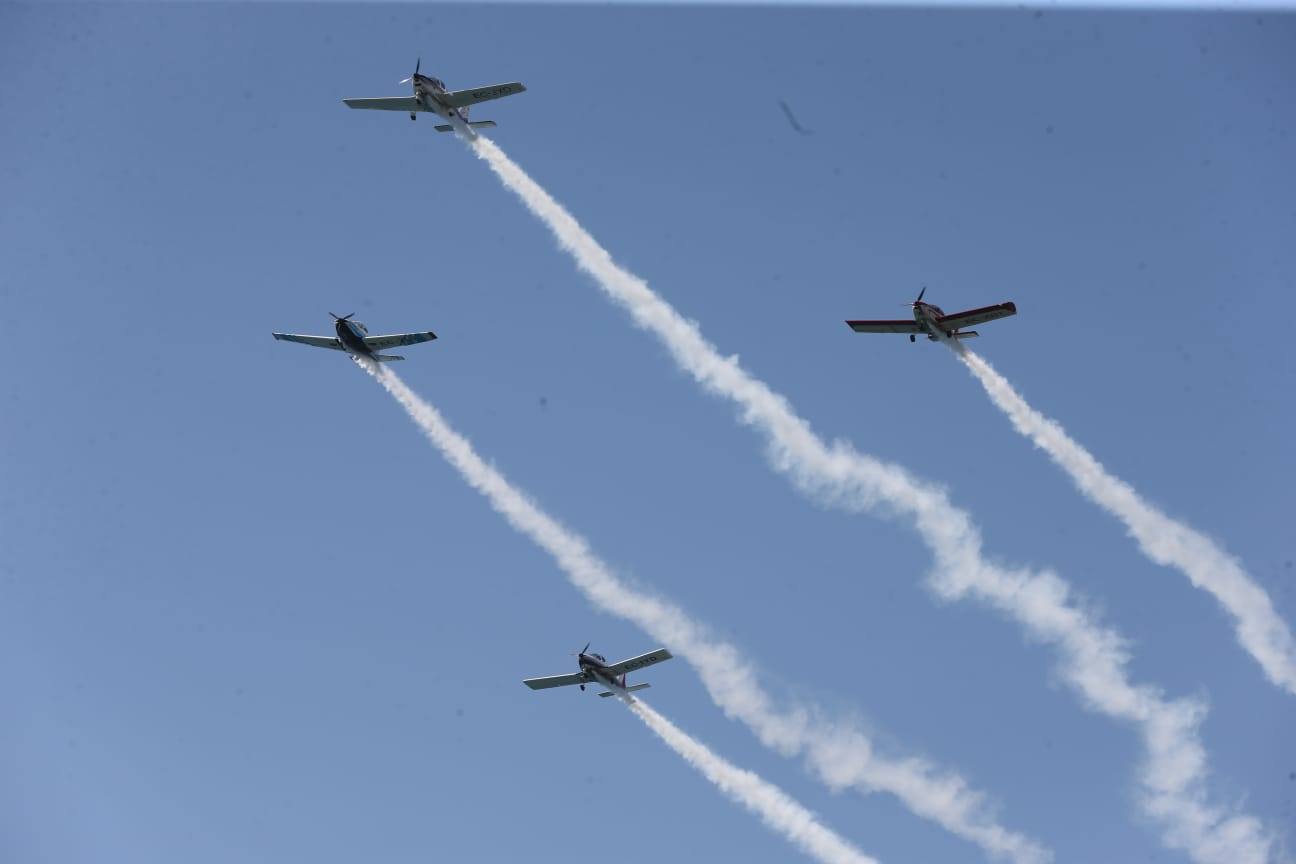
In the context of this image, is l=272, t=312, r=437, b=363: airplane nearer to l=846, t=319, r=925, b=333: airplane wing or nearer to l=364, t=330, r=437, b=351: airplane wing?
l=364, t=330, r=437, b=351: airplane wing

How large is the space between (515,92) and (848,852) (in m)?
34.3

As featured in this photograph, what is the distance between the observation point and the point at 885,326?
222ft

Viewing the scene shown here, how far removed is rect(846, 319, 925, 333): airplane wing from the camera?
6650 centimetres

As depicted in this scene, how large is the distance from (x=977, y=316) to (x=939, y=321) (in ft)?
5.35

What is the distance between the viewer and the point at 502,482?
7112 centimetres

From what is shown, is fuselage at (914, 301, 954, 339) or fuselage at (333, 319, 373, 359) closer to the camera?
fuselage at (914, 301, 954, 339)

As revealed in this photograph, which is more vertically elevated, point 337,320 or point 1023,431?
point 1023,431

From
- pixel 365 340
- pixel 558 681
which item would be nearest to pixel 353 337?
pixel 365 340

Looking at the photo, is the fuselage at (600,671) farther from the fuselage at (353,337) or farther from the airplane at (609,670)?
the fuselage at (353,337)

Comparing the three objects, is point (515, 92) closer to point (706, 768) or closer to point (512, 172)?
Result: point (512, 172)

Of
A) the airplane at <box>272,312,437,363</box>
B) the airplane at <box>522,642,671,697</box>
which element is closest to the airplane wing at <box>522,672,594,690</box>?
the airplane at <box>522,642,671,697</box>

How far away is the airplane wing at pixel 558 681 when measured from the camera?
232 feet

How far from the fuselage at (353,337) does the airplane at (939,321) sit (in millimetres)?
22132

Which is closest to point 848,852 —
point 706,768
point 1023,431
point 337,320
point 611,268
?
point 706,768
